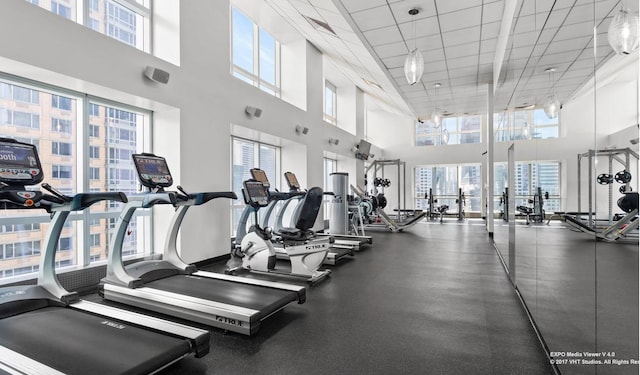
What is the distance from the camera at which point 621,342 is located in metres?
1.28

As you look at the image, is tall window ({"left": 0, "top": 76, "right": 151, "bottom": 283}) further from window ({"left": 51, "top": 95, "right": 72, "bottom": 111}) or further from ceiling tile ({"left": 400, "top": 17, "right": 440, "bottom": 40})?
ceiling tile ({"left": 400, "top": 17, "right": 440, "bottom": 40})

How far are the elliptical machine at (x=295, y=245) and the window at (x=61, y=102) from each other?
88.4 inches

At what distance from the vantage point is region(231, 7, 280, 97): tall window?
21.8ft

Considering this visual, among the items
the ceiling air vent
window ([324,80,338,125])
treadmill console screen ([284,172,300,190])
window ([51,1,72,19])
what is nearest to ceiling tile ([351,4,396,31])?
the ceiling air vent

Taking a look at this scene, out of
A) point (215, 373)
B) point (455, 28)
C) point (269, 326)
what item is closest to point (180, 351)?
point (215, 373)

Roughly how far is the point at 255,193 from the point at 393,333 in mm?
2699

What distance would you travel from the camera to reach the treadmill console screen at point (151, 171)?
133 inches

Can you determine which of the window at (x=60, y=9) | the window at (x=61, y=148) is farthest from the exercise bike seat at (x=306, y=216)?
the window at (x=60, y=9)

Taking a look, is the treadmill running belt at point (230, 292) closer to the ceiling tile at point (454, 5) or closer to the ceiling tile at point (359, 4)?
the ceiling tile at point (359, 4)

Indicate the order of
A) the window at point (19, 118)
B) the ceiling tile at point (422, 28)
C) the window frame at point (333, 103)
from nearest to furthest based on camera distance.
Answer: the window at point (19, 118)
the ceiling tile at point (422, 28)
the window frame at point (333, 103)

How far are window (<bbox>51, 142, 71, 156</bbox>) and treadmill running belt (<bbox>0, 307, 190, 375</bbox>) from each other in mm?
2035

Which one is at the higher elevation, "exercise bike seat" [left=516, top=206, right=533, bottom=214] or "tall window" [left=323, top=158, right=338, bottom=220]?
"tall window" [left=323, top=158, right=338, bottom=220]

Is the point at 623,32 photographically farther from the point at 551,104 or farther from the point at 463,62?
the point at 463,62

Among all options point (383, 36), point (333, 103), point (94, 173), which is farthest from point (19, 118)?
point (333, 103)
